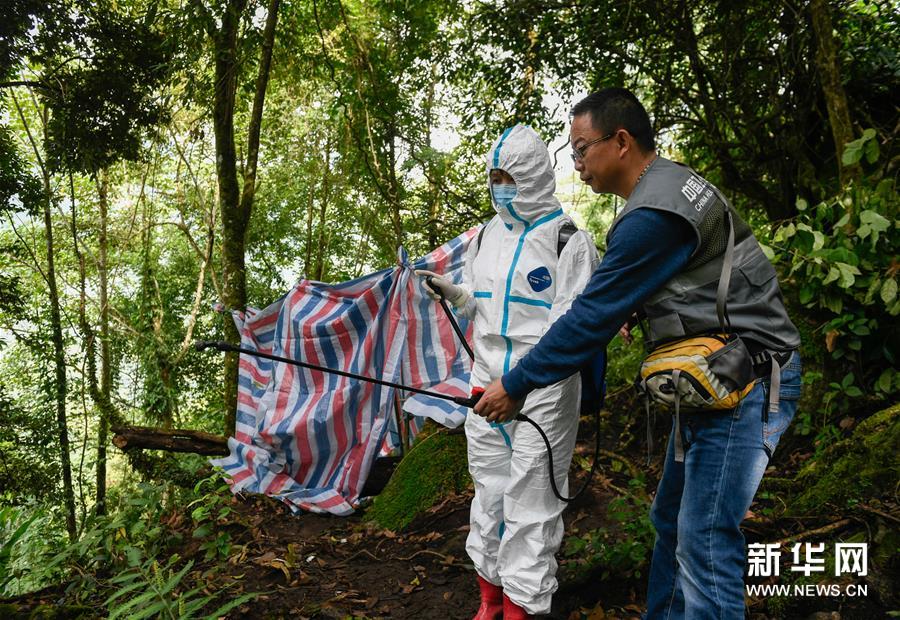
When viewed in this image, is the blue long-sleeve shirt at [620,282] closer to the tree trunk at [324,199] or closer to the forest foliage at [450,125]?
the forest foliage at [450,125]

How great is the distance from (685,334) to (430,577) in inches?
88.5

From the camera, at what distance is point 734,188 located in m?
6.62

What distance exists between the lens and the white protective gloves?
302 cm

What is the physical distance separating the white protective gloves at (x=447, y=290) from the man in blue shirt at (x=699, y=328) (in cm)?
111

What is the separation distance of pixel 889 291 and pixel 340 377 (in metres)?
3.69

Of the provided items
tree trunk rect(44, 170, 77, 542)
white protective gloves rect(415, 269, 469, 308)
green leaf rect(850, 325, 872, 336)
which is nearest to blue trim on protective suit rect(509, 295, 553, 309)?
white protective gloves rect(415, 269, 469, 308)

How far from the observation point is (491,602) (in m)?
2.85

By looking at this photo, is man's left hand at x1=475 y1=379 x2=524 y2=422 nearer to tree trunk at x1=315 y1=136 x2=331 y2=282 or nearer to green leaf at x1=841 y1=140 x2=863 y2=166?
green leaf at x1=841 y1=140 x2=863 y2=166

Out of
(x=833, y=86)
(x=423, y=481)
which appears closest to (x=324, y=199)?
(x=423, y=481)

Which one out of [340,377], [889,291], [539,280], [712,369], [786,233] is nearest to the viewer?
[712,369]

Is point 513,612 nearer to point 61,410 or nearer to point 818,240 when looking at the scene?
point 818,240

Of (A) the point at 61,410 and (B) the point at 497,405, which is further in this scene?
(A) the point at 61,410

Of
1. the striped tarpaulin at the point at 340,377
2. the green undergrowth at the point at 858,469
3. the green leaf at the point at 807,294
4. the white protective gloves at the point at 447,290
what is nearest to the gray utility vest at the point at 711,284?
the white protective gloves at the point at 447,290

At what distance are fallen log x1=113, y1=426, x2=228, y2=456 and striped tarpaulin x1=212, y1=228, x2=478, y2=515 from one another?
0.90 feet
